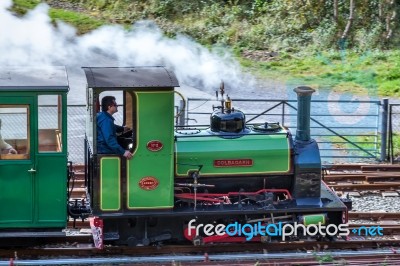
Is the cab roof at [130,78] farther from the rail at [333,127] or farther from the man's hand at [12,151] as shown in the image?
the rail at [333,127]

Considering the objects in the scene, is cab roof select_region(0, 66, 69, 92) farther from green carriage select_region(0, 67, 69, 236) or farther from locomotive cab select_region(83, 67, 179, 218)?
locomotive cab select_region(83, 67, 179, 218)

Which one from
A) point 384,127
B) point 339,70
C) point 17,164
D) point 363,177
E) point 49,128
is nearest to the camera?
point 17,164

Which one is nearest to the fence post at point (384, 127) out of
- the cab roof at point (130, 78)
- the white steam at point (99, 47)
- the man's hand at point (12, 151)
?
the white steam at point (99, 47)

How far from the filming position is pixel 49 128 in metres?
11.2

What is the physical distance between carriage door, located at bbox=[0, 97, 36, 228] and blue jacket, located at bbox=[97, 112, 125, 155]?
83 cm

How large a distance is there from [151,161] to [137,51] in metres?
14.1

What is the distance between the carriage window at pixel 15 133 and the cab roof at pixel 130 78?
97 cm

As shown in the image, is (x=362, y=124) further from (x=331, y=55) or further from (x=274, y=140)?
(x=274, y=140)

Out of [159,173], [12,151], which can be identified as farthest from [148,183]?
[12,151]

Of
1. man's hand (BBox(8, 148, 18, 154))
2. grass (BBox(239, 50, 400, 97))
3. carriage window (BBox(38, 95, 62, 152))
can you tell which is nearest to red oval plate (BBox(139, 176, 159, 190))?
carriage window (BBox(38, 95, 62, 152))

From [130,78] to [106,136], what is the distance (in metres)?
0.81

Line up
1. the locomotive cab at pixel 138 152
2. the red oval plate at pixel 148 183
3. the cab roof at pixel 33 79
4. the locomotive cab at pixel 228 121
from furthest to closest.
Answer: the locomotive cab at pixel 228 121 < the red oval plate at pixel 148 183 < the locomotive cab at pixel 138 152 < the cab roof at pixel 33 79

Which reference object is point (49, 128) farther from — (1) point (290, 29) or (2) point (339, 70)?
(1) point (290, 29)

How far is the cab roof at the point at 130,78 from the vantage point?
1073cm
